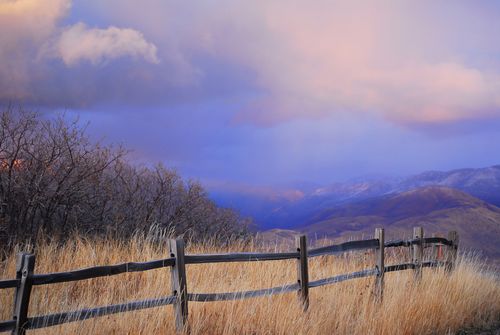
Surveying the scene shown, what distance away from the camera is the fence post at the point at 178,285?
6785mm

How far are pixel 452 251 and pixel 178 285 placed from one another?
916 cm

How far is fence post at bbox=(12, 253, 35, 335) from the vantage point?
17.7 feet

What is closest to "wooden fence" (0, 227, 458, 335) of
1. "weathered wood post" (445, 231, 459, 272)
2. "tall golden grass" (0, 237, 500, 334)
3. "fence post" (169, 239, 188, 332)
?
"fence post" (169, 239, 188, 332)

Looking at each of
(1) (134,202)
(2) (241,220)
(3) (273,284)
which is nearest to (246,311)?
(3) (273,284)

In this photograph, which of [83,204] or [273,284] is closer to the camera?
[273,284]

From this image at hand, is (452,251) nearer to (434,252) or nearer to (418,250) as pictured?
(434,252)

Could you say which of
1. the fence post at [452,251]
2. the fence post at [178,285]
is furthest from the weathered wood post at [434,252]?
the fence post at [178,285]

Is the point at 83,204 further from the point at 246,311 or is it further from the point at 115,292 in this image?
the point at 246,311

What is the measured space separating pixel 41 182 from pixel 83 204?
1.67m

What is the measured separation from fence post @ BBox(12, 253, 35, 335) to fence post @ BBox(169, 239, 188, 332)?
1884 millimetres

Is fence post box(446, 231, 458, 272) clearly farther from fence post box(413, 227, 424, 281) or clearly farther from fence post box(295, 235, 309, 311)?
fence post box(295, 235, 309, 311)

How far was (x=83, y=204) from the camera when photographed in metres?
13.1

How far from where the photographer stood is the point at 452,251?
13.6 m

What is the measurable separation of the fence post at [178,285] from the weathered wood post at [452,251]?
8.45m
